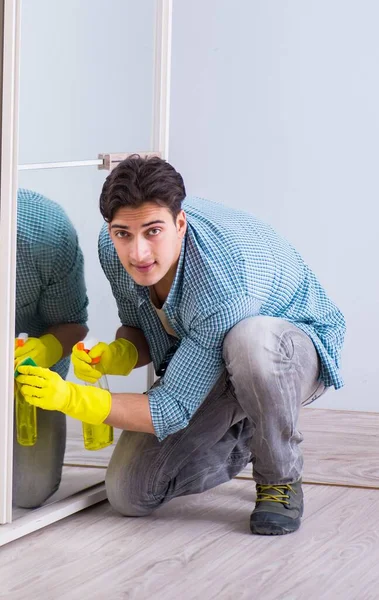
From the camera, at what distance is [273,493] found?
6.76 feet

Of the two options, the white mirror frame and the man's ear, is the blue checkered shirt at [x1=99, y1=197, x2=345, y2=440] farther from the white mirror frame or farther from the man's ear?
the white mirror frame

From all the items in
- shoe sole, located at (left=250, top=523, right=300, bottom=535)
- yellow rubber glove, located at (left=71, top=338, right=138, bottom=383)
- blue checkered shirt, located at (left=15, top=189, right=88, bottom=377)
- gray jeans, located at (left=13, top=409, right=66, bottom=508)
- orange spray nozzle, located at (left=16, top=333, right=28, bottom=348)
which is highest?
blue checkered shirt, located at (left=15, top=189, right=88, bottom=377)

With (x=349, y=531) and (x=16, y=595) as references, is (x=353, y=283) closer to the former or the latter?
(x=349, y=531)

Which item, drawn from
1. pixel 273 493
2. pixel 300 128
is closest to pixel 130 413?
pixel 273 493

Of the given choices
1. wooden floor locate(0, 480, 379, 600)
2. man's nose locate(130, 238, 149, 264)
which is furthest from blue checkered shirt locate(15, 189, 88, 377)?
wooden floor locate(0, 480, 379, 600)

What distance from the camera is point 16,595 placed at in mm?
1649

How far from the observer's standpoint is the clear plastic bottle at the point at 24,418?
1.94 meters

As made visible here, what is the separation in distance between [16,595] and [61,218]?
2.47 feet

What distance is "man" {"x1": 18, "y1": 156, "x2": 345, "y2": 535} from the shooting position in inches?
74.3

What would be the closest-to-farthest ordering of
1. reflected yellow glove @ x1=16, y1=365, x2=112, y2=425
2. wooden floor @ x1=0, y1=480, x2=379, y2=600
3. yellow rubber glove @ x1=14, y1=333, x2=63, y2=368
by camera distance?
wooden floor @ x1=0, y1=480, x2=379, y2=600 → reflected yellow glove @ x1=16, y1=365, x2=112, y2=425 → yellow rubber glove @ x1=14, y1=333, x2=63, y2=368

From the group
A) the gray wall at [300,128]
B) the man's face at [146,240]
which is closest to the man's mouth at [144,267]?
the man's face at [146,240]

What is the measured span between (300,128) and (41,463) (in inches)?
61.3

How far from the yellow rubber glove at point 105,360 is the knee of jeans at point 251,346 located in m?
0.27

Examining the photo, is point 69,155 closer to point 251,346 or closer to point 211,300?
point 211,300
